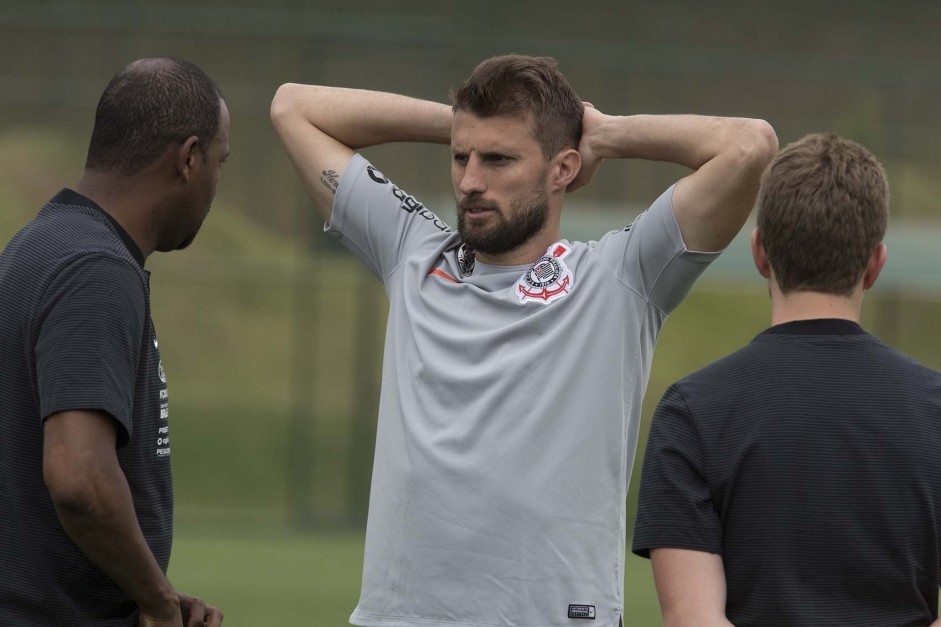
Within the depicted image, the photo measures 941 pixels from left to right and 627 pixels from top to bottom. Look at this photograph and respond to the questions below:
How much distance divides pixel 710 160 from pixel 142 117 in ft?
3.84

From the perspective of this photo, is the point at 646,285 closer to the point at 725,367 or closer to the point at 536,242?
the point at 536,242

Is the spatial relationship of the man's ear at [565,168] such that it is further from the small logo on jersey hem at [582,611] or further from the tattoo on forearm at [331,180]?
the small logo on jersey hem at [582,611]

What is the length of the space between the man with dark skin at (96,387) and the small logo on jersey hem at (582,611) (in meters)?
0.75

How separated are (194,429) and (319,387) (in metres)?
1.20

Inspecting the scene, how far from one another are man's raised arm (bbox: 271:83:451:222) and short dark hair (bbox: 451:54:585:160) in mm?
249

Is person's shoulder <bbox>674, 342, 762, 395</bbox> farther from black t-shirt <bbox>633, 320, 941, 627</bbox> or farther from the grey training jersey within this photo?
the grey training jersey

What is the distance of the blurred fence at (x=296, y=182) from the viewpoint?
1148 cm

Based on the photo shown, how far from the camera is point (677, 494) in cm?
205

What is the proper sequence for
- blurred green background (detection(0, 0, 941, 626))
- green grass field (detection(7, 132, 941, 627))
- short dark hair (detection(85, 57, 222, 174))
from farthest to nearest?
blurred green background (detection(0, 0, 941, 626)) < green grass field (detection(7, 132, 941, 627)) < short dark hair (detection(85, 57, 222, 174))

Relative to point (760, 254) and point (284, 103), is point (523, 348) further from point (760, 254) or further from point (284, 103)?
point (284, 103)

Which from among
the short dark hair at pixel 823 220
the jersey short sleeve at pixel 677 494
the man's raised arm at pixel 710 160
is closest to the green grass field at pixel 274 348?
the man's raised arm at pixel 710 160

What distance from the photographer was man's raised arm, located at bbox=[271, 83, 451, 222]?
3.13 metres

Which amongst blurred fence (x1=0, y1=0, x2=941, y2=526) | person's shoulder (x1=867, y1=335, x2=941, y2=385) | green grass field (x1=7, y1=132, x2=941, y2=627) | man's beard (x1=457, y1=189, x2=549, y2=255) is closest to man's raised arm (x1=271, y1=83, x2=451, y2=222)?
man's beard (x1=457, y1=189, x2=549, y2=255)

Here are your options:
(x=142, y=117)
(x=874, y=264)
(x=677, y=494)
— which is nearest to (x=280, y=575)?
(x=142, y=117)
